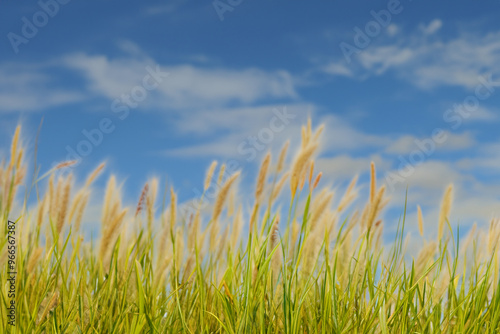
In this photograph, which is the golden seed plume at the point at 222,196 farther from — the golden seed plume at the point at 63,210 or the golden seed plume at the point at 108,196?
the golden seed plume at the point at 63,210

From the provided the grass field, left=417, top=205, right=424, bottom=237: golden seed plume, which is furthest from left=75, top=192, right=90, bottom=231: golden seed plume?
left=417, top=205, right=424, bottom=237: golden seed plume

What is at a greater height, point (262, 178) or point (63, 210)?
point (262, 178)

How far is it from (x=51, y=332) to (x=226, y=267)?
947 mm

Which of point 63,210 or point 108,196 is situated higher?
point 108,196

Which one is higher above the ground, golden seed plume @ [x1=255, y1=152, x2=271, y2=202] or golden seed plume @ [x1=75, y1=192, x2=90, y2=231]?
golden seed plume @ [x1=255, y1=152, x2=271, y2=202]

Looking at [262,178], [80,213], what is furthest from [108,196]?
[262,178]

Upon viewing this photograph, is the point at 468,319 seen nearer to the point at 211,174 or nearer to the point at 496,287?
the point at 496,287

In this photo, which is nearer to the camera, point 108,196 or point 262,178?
point 262,178

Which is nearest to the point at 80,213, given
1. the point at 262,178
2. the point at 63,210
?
the point at 63,210

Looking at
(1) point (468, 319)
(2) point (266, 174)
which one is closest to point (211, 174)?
(2) point (266, 174)

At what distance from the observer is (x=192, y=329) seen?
2.86 meters

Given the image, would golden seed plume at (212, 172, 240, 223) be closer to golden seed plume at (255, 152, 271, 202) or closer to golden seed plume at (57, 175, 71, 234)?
golden seed plume at (255, 152, 271, 202)

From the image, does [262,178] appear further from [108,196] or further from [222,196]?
[108,196]

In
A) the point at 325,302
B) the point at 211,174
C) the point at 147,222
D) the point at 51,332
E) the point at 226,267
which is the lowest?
the point at 51,332
